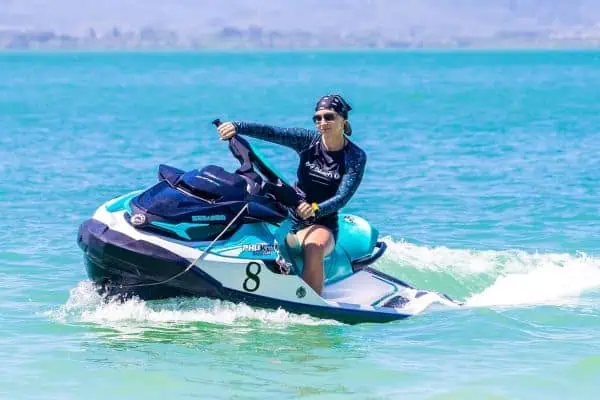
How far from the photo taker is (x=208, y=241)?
27.0ft

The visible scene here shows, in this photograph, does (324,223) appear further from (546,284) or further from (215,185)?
(546,284)

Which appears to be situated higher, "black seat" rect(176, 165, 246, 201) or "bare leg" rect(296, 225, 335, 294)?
"black seat" rect(176, 165, 246, 201)

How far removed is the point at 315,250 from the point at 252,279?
55 centimetres

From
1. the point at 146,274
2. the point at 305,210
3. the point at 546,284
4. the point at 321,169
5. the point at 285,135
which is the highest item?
the point at 285,135

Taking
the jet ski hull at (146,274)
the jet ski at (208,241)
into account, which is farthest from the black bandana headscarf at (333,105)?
the jet ski hull at (146,274)

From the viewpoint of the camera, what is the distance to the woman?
8578 mm

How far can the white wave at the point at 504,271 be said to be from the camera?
10.3m

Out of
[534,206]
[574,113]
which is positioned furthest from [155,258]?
[574,113]

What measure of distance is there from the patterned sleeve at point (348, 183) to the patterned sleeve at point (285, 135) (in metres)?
0.36

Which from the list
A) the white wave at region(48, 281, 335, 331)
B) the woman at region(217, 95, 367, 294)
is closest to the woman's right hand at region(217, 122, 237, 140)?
the woman at region(217, 95, 367, 294)

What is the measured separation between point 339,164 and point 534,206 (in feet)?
26.4

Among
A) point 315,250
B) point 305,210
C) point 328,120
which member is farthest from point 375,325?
point 328,120

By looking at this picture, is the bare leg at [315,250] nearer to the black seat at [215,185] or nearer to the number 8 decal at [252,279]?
the number 8 decal at [252,279]

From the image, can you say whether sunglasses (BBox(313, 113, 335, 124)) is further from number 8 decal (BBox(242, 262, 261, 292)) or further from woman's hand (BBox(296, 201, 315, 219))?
number 8 decal (BBox(242, 262, 261, 292))
